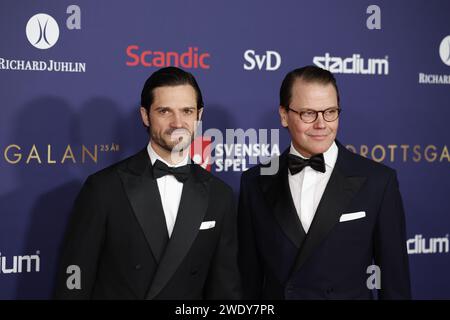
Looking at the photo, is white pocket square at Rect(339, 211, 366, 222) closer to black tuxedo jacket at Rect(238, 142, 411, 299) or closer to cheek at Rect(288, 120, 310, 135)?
black tuxedo jacket at Rect(238, 142, 411, 299)

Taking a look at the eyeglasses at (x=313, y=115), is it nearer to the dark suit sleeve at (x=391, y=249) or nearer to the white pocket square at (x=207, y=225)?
the dark suit sleeve at (x=391, y=249)

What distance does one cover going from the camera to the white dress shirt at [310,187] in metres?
2.42

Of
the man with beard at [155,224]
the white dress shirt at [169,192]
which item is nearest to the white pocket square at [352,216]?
the man with beard at [155,224]

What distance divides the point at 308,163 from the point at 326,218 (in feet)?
0.77

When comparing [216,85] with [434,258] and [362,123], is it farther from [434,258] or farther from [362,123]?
[434,258]

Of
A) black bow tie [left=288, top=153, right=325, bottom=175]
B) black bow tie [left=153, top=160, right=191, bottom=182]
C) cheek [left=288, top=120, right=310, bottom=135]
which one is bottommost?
black bow tie [left=153, top=160, right=191, bottom=182]

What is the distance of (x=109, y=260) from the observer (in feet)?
7.61

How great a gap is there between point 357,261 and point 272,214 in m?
0.38

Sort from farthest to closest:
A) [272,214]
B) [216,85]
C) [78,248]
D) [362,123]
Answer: [362,123]
[216,85]
[272,214]
[78,248]

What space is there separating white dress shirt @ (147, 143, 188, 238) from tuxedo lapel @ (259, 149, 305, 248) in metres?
0.37

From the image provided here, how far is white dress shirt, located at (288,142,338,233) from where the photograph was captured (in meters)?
2.42

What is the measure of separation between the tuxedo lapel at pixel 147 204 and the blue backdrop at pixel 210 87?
673 mm

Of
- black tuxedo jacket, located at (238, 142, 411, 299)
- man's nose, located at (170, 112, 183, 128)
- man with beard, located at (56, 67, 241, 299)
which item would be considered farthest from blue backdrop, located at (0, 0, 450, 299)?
black tuxedo jacket, located at (238, 142, 411, 299)

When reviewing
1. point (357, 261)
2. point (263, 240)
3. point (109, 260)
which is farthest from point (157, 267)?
point (357, 261)
